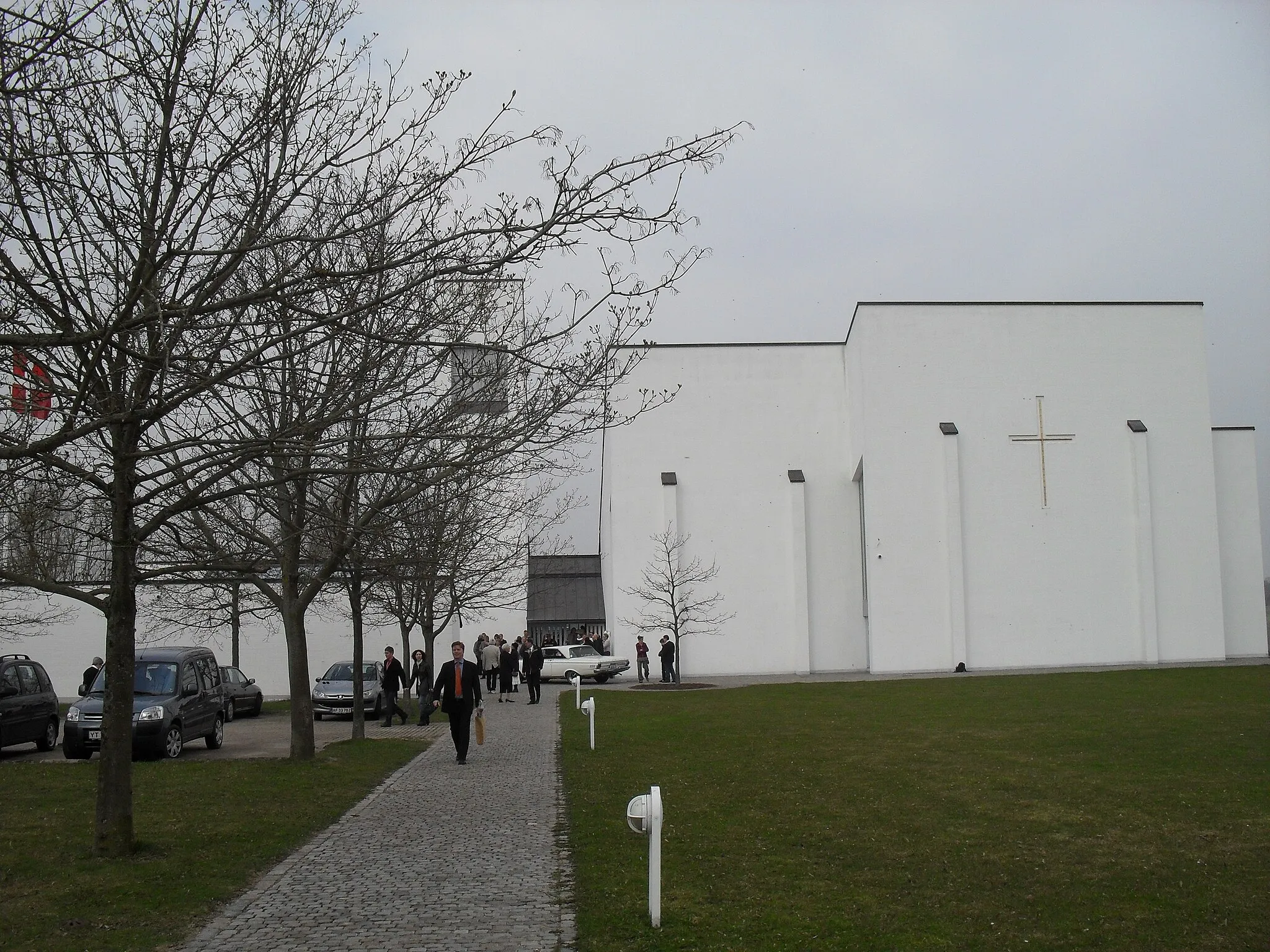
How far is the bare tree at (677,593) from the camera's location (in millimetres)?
43156

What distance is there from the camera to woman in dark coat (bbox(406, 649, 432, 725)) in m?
24.5

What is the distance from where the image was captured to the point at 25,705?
65.7ft

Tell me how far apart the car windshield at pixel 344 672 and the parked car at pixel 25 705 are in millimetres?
9916

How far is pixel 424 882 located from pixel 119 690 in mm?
3192

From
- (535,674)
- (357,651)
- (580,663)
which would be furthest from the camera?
(580,663)

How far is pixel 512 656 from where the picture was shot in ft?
121

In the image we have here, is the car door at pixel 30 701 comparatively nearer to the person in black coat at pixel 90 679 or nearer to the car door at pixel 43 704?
the car door at pixel 43 704

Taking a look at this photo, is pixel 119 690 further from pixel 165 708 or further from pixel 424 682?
pixel 424 682

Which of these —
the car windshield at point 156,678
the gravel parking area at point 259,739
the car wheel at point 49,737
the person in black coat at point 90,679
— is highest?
the car windshield at point 156,678

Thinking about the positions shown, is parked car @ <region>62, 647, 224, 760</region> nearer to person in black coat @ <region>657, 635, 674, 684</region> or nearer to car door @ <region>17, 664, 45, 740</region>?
car door @ <region>17, 664, 45, 740</region>

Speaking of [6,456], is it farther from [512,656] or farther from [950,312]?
[950,312]

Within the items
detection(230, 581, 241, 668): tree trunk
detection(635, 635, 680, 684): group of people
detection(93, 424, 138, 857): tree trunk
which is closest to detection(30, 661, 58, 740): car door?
detection(230, 581, 241, 668): tree trunk

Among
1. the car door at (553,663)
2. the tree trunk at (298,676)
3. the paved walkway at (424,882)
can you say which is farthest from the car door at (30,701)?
the car door at (553,663)

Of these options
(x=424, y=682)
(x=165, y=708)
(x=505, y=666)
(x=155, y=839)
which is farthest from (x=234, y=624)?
(x=155, y=839)
